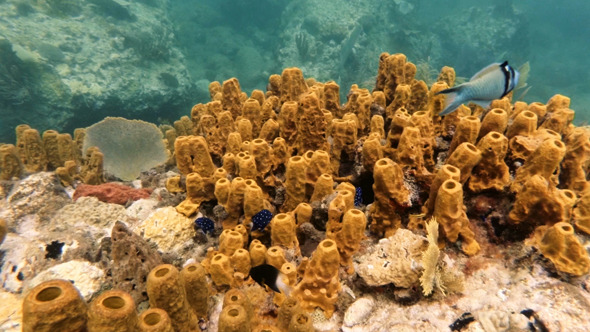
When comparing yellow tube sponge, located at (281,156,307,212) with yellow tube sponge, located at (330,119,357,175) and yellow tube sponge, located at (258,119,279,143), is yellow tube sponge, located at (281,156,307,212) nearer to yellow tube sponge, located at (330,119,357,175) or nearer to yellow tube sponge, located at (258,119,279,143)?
yellow tube sponge, located at (330,119,357,175)

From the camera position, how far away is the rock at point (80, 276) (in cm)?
242

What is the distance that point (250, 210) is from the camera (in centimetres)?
254

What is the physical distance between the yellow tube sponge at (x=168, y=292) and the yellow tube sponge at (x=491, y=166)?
7.12 ft

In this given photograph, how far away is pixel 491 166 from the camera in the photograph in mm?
2227

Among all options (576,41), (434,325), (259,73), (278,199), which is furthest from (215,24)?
(576,41)

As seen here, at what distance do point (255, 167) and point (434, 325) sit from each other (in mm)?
1799

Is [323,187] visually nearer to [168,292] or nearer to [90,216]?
[168,292]

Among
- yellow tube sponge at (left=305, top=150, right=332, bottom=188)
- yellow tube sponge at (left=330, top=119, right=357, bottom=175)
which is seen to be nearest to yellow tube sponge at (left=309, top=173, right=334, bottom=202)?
yellow tube sponge at (left=305, top=150, right=332, bottom=188)

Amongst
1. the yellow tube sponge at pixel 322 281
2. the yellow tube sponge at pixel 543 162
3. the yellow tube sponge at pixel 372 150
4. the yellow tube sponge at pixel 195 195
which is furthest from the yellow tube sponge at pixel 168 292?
the yellow tube sponge at pixel 543 162

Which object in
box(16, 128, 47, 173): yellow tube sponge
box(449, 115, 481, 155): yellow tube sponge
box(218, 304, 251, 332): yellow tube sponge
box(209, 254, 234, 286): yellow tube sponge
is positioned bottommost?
box(16, 128, 47, 173): yellow tube sponge

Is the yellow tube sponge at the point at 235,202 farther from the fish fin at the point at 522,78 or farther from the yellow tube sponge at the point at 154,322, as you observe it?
the fish fin at the point at 522,78

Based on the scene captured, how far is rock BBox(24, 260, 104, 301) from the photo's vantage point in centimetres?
242

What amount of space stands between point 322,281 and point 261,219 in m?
0.77

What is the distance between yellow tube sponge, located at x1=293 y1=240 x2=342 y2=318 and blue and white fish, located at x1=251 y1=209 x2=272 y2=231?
62 centimetres
